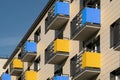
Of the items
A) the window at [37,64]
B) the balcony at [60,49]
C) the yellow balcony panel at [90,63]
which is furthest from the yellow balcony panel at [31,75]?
the yellow balcony panel at [90,63]

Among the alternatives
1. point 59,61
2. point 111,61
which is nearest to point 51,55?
point 59,61

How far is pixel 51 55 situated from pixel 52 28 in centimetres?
277

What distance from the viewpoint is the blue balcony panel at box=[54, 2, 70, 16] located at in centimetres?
4606

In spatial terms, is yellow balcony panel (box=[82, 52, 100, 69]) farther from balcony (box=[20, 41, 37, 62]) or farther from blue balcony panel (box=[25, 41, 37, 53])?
blue balcony panel (box=[25, 41, 37, 53])

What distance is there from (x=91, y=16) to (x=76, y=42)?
16.9 ft

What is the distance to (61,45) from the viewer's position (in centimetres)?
4606

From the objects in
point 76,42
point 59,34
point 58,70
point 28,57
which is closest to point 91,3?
point 76,42

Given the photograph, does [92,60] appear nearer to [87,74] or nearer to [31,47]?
[87,74]

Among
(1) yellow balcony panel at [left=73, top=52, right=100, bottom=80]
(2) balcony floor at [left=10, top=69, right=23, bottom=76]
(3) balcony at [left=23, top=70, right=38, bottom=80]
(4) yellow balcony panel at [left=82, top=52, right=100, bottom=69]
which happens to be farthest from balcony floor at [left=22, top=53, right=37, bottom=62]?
(4) yellow balcony panel at [left=82, top=52, right=100, bottom=69]

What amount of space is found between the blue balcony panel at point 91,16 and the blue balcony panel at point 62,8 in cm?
637

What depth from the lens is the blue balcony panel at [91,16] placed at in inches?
1561

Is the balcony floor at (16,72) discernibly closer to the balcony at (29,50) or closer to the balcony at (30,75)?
the balcony at (29,50)

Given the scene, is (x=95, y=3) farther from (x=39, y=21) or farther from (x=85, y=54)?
(x=39, y=21)

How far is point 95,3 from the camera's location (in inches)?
1646
